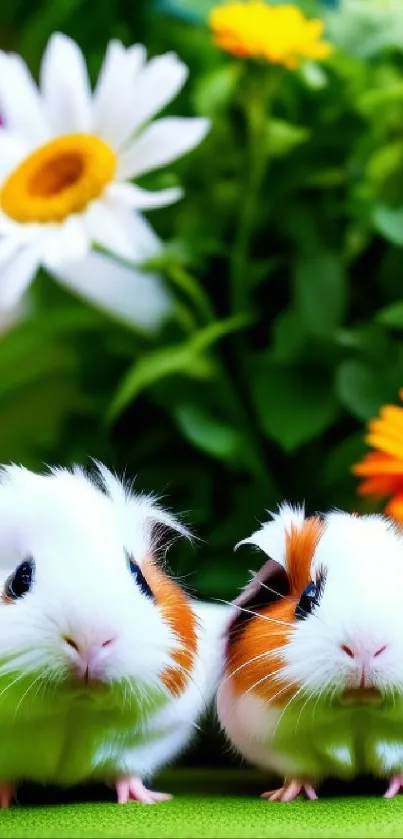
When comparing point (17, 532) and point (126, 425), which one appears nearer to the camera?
point (17, 532)

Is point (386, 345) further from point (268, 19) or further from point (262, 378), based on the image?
point (268, 19)

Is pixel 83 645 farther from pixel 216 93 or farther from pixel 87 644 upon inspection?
pixel 216 93

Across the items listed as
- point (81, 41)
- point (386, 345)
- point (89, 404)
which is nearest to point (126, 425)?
point (89, 404)

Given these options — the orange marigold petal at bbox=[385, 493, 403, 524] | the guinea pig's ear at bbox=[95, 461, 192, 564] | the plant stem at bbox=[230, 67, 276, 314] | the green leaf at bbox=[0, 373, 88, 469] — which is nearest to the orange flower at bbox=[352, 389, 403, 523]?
the orange marigold petal at bbox=[385, 493, 403, 524]

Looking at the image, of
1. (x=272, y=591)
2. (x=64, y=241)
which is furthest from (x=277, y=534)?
(x=64, y=241)

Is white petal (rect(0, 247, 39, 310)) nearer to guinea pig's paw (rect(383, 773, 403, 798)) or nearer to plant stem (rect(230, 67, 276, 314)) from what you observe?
plant stem (rect(230, 67, 276, 314))

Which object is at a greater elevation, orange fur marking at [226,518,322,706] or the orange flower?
the orange flower

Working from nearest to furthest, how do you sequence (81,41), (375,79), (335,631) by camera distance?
(335,631) < (375,79) < (81,41)
